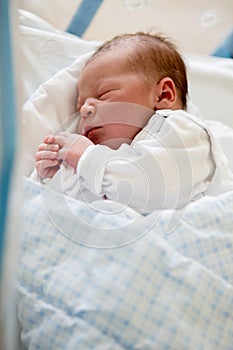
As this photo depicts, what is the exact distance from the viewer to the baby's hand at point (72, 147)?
2.85ft

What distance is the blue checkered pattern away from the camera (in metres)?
0.63

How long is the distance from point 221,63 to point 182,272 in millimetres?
780

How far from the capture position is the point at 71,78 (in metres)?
1.05

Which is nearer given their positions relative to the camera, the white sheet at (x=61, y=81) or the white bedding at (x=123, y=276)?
the white bedding at (x=123, y=276)

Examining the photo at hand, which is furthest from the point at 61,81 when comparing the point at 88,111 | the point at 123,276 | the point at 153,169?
the point at 123,276

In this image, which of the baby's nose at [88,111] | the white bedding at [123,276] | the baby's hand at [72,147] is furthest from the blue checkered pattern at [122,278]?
the baby's nose at [88,111]

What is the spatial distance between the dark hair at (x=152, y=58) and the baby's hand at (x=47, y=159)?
21cm

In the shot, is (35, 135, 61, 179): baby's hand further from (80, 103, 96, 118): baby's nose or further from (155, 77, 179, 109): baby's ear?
(155, 77, 179, 109): baby's ear

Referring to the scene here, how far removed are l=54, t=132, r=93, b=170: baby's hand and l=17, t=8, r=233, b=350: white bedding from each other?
0.40ft

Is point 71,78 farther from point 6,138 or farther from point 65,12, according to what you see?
point 6,138

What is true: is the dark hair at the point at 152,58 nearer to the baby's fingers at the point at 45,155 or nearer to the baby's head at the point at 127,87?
the baby's head at the point at 127,87

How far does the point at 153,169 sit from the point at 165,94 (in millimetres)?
219

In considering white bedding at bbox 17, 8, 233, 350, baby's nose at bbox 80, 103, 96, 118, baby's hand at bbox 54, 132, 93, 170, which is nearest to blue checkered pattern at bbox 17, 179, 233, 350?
white bedding at bbox 17, 8, 233, 350

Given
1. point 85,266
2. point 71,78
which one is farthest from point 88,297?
point 71,78
